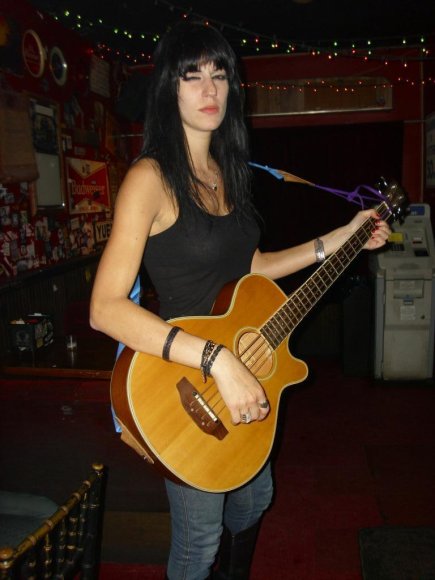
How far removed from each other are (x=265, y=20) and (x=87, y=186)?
2.38 metres

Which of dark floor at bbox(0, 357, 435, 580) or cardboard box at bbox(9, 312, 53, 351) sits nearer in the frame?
dark floor at bbox(0, 357, 435, 580)

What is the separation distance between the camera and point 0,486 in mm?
2184

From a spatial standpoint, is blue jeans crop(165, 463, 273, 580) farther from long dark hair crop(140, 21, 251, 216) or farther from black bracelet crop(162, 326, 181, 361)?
long dark hair crop(140, 21, 251, 216)

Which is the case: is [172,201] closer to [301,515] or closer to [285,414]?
[301,515]

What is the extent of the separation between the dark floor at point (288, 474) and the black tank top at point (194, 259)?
103 centimetres

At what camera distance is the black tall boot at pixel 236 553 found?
169cm

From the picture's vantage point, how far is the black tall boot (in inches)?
66.5

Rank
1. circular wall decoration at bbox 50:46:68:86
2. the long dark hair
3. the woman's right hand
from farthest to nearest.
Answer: circular wall decoration at bbox 50:46:68:86 < the long dark hair < the woman's right hand

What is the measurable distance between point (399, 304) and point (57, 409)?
3188mm

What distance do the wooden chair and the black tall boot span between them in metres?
0.60

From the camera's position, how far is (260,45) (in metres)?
5.68

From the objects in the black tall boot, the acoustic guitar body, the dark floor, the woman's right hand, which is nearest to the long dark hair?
the acoustic guitar body

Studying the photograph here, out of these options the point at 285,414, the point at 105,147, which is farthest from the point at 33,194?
the point at 285,414

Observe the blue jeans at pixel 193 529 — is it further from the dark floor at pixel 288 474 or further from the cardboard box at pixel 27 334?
the cardboard box at pixel 27 334
